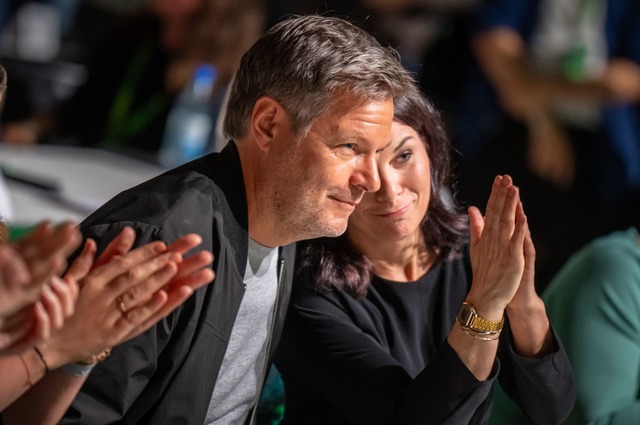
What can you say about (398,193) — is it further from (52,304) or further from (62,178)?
(62,178)

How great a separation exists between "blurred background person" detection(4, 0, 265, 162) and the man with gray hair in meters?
2.07

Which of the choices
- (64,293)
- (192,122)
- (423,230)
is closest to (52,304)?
(64,293)

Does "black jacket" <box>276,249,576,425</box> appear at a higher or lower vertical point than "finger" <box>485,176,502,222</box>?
lower

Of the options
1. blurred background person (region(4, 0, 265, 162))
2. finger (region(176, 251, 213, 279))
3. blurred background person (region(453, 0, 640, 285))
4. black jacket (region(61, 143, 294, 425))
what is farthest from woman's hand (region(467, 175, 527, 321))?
blurred background person (region(4, 0, 265, 162))

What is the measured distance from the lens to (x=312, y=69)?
1.45 m

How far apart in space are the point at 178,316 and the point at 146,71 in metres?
2.66

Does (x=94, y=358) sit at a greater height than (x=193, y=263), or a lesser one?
lesser

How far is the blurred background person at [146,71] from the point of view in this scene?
3693mm

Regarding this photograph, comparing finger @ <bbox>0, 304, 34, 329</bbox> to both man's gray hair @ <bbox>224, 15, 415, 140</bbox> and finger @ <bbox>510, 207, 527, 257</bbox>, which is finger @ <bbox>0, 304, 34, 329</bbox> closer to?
man's gray hair @ <bbox>224, 15, 415, 140</bbox>

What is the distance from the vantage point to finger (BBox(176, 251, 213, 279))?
3.81ft

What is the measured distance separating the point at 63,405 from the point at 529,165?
2629mm

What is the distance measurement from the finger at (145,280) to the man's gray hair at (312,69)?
1.30ft

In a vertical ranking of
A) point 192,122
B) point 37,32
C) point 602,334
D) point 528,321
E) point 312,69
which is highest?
point 312,69

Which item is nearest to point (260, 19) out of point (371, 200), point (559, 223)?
point (559, 223)
